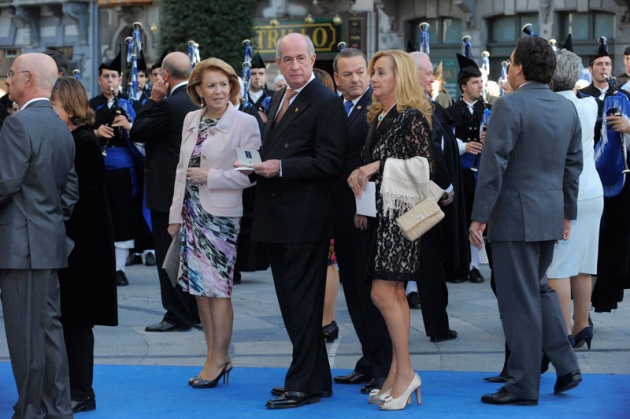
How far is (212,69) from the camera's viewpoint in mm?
8031

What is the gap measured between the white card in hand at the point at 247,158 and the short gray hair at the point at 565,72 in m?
2.12

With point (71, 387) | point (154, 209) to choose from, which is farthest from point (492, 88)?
point (71, 387)

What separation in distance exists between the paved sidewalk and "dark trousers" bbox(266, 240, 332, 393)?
3.80 ft

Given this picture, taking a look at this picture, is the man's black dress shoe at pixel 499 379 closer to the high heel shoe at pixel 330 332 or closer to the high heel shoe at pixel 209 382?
the high heel shoe at pixel 209 382

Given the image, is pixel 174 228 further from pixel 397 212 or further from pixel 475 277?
pixel 475 277

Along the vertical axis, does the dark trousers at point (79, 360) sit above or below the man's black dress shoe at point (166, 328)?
above

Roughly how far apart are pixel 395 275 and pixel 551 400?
1220 millimetres

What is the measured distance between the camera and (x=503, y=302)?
7.32m

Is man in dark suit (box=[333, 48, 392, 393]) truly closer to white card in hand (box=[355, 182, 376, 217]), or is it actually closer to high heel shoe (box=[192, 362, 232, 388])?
white card in hand (box=[355, 182, 376, 217])

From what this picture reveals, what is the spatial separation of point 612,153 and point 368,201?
8.88 feet

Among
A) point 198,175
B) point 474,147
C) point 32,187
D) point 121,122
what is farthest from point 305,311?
point 474,147

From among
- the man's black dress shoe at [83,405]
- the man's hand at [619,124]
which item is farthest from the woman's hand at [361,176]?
the man's hand at [619,124]

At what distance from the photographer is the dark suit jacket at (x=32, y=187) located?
6242 mm

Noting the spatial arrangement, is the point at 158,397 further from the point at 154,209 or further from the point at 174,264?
the point at 154,209
